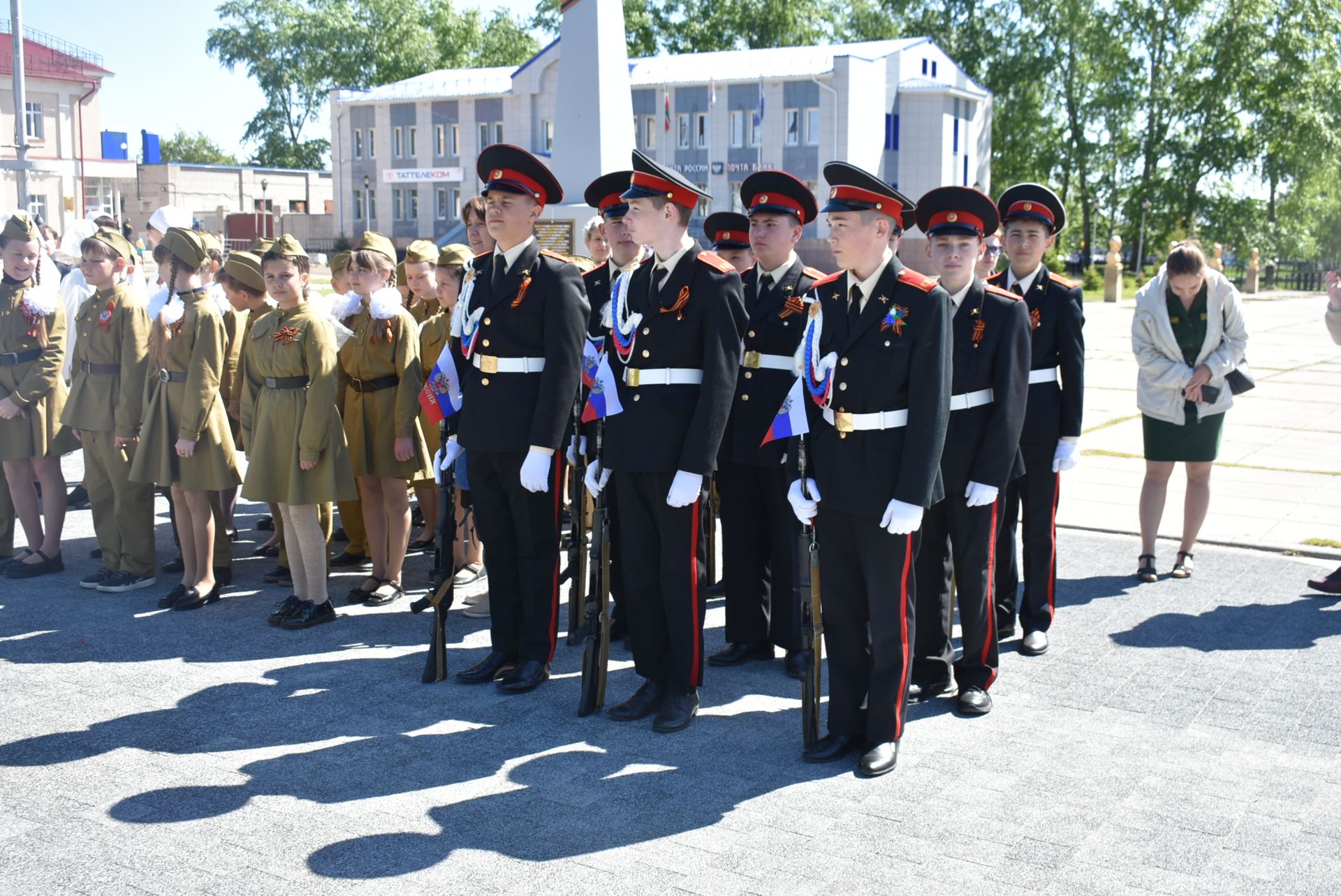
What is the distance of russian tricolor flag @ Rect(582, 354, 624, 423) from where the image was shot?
5352mm

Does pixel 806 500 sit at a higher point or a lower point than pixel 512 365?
lower

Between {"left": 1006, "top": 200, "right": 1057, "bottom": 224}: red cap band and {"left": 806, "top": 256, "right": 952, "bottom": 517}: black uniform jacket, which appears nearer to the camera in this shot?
{"left": 806, "top": 256, "right": 952, "bottom": 517}: black uniform jacket

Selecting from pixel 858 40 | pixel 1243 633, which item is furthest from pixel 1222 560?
pixel 858 40

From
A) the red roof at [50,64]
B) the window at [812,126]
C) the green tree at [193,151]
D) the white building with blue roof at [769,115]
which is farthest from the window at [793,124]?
the green tree at [193,151]

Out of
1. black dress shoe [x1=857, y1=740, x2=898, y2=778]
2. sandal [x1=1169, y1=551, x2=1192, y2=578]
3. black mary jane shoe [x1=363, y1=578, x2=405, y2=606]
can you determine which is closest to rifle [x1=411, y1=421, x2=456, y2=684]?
black mary jane shoe [x1=363, y1=578, x2=405, y2=606]

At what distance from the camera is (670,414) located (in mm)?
5211

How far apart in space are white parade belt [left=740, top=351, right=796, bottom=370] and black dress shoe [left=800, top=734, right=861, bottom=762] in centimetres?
179

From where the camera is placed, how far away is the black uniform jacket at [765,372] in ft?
19.6

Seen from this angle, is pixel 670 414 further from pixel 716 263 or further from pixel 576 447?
pixel 576 447

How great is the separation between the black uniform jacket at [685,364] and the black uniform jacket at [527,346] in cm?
41

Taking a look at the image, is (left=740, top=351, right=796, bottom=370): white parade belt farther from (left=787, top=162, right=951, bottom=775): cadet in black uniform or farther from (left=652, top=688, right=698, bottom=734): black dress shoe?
(left=652, top=688, right=698, bottom=734): black dress shoe

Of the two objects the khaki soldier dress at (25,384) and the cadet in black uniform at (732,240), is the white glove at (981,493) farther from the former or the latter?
the khaki soldier dress at (25,384)

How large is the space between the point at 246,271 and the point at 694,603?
324 centimetres

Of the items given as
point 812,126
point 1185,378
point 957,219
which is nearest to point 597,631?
point 957,219
